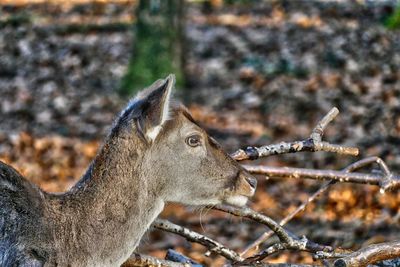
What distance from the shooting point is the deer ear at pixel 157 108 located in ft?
14.5

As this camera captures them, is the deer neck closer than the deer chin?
Yes

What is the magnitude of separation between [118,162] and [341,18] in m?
11.9

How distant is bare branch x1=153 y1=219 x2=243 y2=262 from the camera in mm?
4906

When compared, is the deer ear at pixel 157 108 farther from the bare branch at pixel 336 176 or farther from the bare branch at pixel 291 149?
the bare branch at pixel 336 176

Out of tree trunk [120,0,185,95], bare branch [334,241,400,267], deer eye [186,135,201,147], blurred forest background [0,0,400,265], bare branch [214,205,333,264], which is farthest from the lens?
tree trunk [120,0,185,95]

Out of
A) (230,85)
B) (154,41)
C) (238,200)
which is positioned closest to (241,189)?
(238,200)

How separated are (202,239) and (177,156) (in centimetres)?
51

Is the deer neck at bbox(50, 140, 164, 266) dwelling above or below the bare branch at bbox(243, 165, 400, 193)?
above

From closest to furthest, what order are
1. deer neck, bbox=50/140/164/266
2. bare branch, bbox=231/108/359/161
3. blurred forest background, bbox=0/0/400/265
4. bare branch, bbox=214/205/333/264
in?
deer neck, bbox=50/140/164/266 < bare branch, bbox=214/205/333/264 < bare branch, bbox=231/108/359/161 < blurred forest background, bbox=0/0/400/265

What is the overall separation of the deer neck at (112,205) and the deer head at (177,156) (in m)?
0.05

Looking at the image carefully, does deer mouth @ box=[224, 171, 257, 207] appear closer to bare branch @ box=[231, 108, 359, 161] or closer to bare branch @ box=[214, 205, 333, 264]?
bare branch @ box=[214, 205, 333, 264]

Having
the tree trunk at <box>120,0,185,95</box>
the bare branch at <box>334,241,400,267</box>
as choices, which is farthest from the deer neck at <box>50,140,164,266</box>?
the tree trunk at <box>120,0,185,95</box>

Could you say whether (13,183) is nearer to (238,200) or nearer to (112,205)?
(112,205)

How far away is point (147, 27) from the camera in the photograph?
41.8ft
